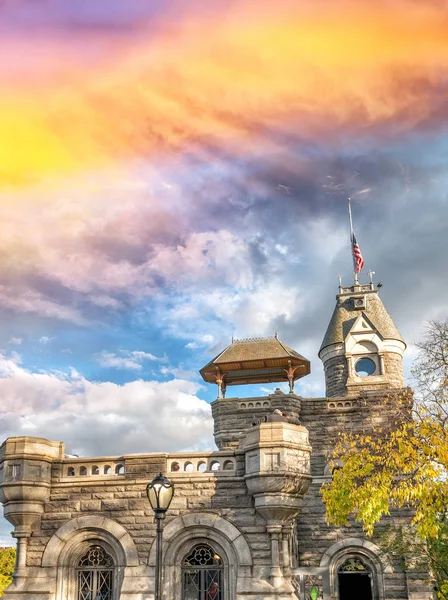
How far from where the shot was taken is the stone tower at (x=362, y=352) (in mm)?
31266

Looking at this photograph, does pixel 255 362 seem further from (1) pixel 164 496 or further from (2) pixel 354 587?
(1) pixel 164 496

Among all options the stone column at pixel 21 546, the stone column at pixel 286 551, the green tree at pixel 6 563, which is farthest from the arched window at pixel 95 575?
the green tree at pixel 6 563

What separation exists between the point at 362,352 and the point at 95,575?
65.4 feet

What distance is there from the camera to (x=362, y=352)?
1266 inches

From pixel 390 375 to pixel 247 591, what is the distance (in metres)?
18.9

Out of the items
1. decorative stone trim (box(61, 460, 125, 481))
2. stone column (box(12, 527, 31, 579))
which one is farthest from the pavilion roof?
stone column (box(12, 527, 31, 579))

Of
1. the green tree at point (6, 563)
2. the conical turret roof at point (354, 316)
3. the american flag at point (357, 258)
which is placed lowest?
the green tree at point (6, 563)

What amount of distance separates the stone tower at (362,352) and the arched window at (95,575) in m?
17.9

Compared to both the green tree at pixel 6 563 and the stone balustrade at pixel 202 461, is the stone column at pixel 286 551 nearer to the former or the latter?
the stone balustrade at pixel 202 461

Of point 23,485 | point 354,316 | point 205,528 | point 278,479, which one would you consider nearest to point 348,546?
point 205,528

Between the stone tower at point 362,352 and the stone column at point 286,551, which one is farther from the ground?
the stone tower at point 362,352

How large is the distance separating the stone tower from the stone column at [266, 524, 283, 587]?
1687cm

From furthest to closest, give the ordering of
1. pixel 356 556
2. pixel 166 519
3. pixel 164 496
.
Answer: pixel 356 556
pixel 166 519
pixel 164 496

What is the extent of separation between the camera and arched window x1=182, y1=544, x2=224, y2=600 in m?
14.8
